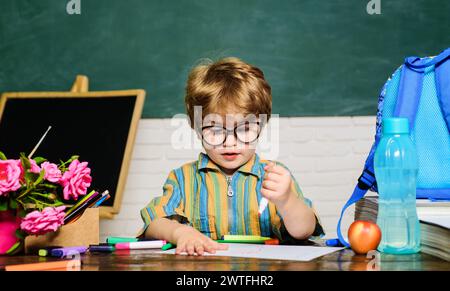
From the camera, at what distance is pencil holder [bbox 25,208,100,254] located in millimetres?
1263

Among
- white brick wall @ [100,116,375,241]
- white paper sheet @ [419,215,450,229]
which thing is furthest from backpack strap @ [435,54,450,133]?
white brick wall @ [100,116,375,241]

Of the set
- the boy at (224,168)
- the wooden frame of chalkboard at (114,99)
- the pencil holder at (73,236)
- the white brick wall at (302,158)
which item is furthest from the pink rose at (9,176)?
the white brick wall at (302,158)

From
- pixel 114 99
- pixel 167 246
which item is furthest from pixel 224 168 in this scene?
pixel 114 99

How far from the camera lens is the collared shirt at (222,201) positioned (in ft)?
5.13

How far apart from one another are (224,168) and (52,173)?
47 cm

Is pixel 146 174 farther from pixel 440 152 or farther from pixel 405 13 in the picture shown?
pixel 440 152

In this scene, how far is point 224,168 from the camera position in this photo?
160cm

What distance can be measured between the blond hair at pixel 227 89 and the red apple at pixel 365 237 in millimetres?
478

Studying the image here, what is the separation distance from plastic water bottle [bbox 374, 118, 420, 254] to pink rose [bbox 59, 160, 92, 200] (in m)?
0.53

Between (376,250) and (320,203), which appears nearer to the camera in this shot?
(376,250)

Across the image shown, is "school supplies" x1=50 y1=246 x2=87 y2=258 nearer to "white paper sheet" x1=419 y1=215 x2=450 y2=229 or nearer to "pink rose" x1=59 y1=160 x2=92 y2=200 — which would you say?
"pink rose" x1=59 y1=160 x2=92 y2=200
